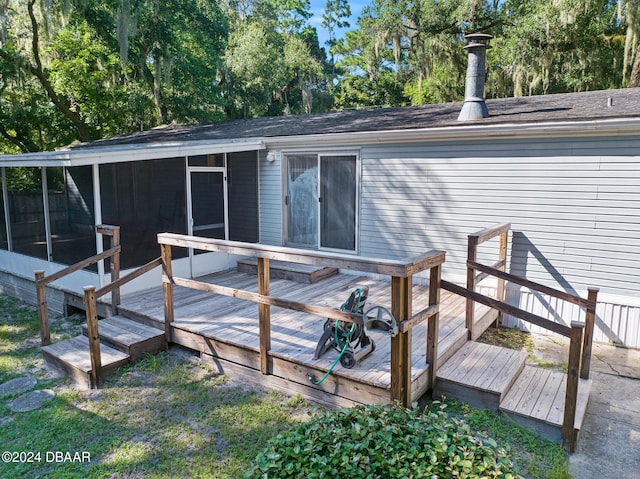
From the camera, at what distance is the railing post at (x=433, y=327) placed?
3611mm

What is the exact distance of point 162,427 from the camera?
3.59 meters

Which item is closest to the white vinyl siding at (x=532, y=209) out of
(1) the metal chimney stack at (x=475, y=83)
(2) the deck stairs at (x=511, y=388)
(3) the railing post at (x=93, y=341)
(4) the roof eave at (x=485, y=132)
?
(4) the roof eave at (x=485, y=132)

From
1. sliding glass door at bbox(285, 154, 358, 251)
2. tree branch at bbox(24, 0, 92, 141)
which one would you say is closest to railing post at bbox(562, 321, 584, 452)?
sliding glass door at bbox(285, 154, 358, 251)

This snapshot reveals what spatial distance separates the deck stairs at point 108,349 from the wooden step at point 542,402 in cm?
346

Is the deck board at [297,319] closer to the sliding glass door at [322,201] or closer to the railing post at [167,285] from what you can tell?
the railing post at [167,285]

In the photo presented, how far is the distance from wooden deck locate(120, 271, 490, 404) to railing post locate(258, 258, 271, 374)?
87 mm

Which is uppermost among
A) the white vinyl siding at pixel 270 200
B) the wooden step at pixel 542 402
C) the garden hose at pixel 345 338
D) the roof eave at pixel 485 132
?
the roof eave at pixel 485 132

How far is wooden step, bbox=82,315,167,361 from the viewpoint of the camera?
4.65 metres

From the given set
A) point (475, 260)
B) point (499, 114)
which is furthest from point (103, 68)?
point (475, 260)

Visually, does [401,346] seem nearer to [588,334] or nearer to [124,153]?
[588,334]

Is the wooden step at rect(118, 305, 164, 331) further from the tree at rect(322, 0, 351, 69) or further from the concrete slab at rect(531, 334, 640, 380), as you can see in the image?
the tree at rect(322, 0, 351, 69)

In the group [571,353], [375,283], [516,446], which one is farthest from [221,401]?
[375,283]

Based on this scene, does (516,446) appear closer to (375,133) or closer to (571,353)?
(571,353)

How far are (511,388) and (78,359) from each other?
160 inches
